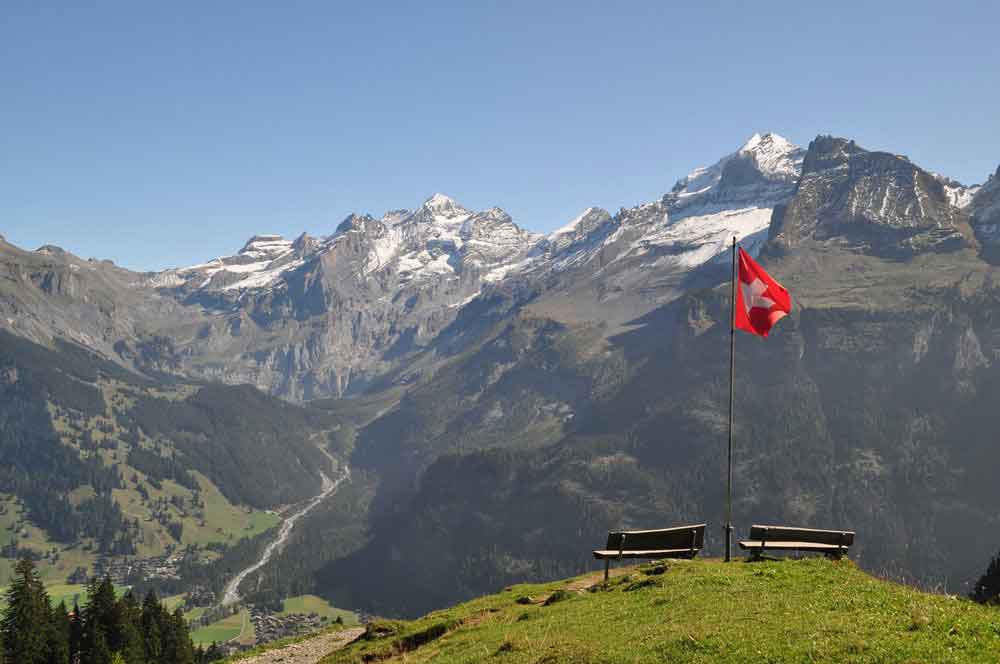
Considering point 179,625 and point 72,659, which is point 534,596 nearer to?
point 72,659

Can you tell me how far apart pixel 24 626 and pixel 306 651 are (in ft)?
204

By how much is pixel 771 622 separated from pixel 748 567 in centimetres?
1139

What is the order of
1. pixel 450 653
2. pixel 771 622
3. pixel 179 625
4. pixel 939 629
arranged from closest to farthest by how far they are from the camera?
pixel 939 629 → pixel 771 622 → pixel 450 653 → pixel 179 625

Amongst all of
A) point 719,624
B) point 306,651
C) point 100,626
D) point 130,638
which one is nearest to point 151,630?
point 130,638

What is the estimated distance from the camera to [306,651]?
4747 centimetres

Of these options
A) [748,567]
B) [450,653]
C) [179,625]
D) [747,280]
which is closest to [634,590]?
[748,567]

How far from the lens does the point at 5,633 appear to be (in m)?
89.2

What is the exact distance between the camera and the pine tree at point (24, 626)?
3440 inches

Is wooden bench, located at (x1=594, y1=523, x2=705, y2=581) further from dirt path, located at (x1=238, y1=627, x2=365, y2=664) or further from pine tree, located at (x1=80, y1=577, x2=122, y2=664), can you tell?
pine tree, located at (x1=80, y1=577, x2=122, y2=664)

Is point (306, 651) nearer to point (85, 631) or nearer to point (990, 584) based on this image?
point (85, 631)

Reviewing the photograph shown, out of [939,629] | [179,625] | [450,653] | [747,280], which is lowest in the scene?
[179,625]

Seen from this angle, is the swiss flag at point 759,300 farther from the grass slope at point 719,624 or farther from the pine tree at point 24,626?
the pine tree at point 24,626

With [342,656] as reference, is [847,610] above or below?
above

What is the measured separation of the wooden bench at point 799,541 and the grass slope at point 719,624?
64.8 inches
